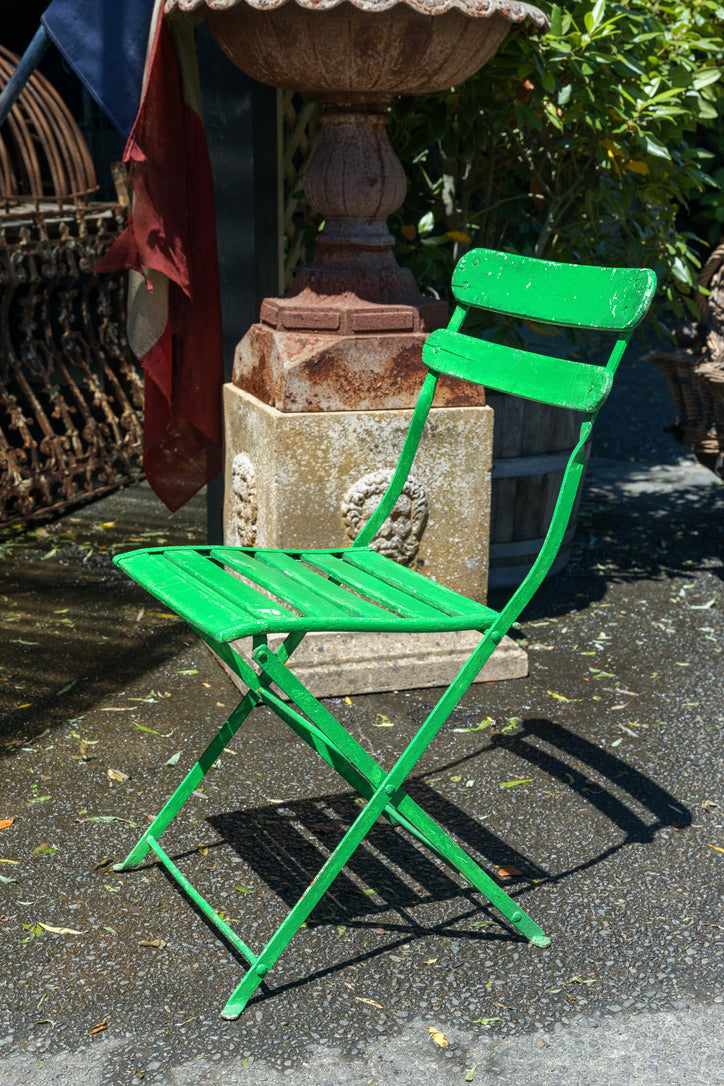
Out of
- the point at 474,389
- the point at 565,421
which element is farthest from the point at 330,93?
the point at 565,421

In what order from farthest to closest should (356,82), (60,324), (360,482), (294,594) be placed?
(60,324) → (360,482) → (356,82) → (294,594)

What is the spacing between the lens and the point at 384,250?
3.53 m

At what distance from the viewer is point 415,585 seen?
250cm

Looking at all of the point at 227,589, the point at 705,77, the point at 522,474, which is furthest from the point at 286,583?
the point at 705,77

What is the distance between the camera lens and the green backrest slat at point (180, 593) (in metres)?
2.04

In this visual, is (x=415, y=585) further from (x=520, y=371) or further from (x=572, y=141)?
(x=572, y=141)

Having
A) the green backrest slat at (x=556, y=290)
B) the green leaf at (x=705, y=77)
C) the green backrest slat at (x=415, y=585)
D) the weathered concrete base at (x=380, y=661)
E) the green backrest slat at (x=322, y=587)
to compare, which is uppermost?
the green leaf at (x=705, y=77)

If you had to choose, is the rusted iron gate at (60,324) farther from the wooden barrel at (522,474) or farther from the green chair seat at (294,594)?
the green chair seat at (294,594)

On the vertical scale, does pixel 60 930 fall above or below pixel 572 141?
below

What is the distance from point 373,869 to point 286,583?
702mm

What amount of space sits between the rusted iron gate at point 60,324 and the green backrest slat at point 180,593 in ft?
8.94

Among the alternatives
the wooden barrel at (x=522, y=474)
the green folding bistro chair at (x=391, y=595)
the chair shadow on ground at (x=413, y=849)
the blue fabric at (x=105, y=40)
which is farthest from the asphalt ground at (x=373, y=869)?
the blue fabric at (x=105, y=40)

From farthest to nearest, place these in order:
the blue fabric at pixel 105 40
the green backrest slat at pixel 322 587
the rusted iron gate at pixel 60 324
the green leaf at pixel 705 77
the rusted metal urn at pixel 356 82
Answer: the rusted iron gate at pixel 60 324, the green leaf at pixel 705 77, the blue fabric at pixel 105 40, the rusted metal urn at pixel 356 82, the green backrest slat at pixel 322 587

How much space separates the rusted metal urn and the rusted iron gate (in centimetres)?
187
